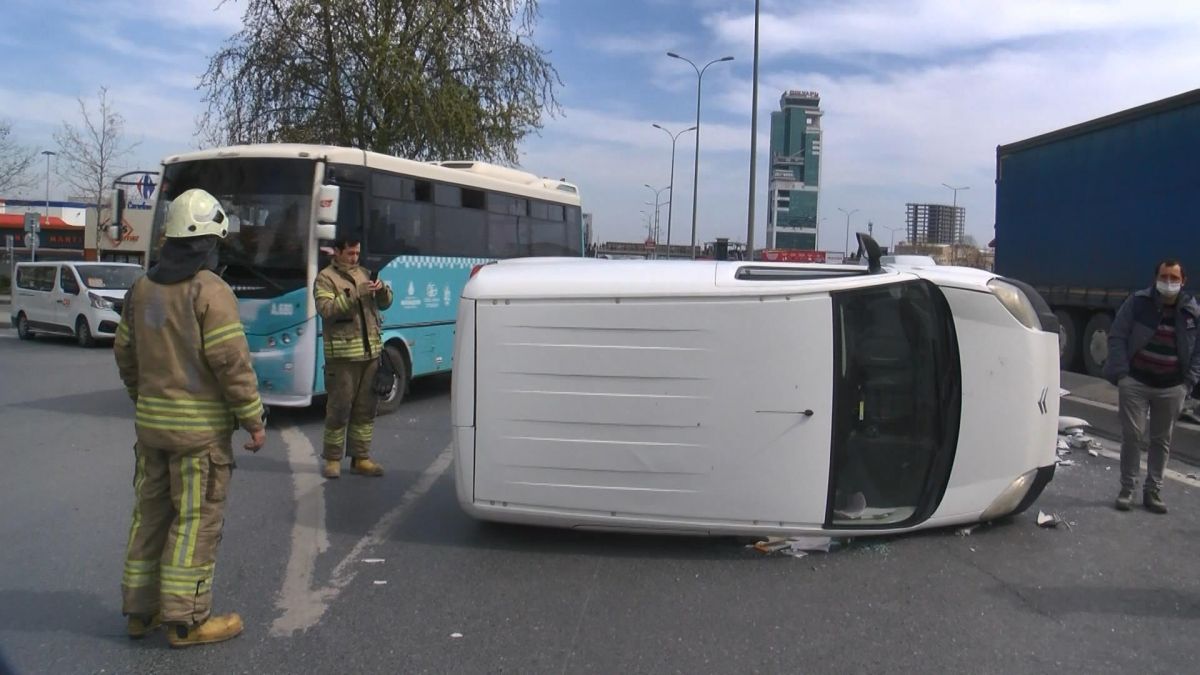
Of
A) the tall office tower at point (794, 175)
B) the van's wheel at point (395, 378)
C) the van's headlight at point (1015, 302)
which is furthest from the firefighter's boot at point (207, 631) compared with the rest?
the tall office tower at point (794, 175)

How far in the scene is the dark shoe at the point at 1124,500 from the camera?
6.40m

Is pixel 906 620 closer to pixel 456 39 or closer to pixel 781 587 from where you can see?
pixel 781 587

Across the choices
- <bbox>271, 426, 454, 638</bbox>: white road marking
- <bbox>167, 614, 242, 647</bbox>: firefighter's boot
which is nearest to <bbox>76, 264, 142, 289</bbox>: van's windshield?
<bbox>271, 426, 454, 638</bbox>: white road marking

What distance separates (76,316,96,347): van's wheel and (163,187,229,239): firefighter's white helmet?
16.5 meters

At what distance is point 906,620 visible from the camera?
172 inches

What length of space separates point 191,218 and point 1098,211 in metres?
14.2

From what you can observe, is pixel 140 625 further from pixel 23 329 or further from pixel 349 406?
pixel 23 329

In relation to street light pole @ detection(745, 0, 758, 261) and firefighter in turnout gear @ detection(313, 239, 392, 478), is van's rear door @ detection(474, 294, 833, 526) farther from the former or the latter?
street light pole @ detection(745, 0, 758, 261)

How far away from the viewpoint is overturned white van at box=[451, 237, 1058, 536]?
487 cm

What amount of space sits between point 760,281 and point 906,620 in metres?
1.87

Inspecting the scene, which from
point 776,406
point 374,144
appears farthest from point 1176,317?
point 374,144

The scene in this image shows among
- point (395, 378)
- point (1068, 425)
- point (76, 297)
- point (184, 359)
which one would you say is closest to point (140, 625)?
point (184, 359)

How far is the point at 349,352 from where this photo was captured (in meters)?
6.95

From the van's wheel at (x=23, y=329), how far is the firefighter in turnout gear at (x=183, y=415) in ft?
62.1
